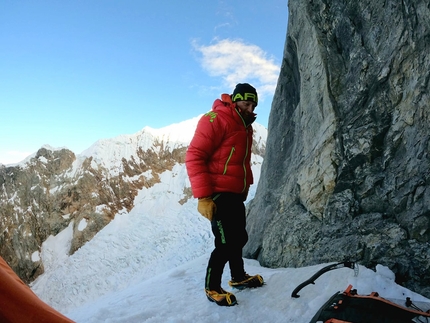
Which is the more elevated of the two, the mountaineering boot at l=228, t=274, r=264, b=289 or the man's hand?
the man's hand

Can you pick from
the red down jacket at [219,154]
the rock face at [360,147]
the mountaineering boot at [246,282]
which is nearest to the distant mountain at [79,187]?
the rock face at [360,147]

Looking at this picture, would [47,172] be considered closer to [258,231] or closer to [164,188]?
[164,188]

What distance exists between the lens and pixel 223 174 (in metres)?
3.79

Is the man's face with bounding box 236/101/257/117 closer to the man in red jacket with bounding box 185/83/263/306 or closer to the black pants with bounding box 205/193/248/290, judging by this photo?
the man in red jacket with bounding box 185/83/263/306

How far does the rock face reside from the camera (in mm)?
3695

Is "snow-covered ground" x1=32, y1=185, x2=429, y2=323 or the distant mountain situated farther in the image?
the distant mountain

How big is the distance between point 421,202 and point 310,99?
3.10 meters

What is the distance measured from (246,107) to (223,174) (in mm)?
924

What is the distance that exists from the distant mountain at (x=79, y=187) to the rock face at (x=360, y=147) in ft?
72.2

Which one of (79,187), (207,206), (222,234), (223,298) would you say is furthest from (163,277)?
(79,187)

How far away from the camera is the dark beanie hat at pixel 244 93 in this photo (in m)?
3.88

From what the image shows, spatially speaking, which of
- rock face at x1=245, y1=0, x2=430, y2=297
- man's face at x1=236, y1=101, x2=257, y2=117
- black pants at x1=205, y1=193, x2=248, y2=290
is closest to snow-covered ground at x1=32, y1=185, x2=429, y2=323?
black pants at x1=205, y1=193, x2=248, y2=290

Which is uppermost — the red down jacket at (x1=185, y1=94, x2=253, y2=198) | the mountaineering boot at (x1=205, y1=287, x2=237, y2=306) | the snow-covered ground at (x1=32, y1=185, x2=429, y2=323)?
the red down jacket at (x1=185, y1=94, x2=253, y2=198)

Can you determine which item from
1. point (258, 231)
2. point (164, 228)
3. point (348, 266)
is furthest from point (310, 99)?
point (164, 228)
